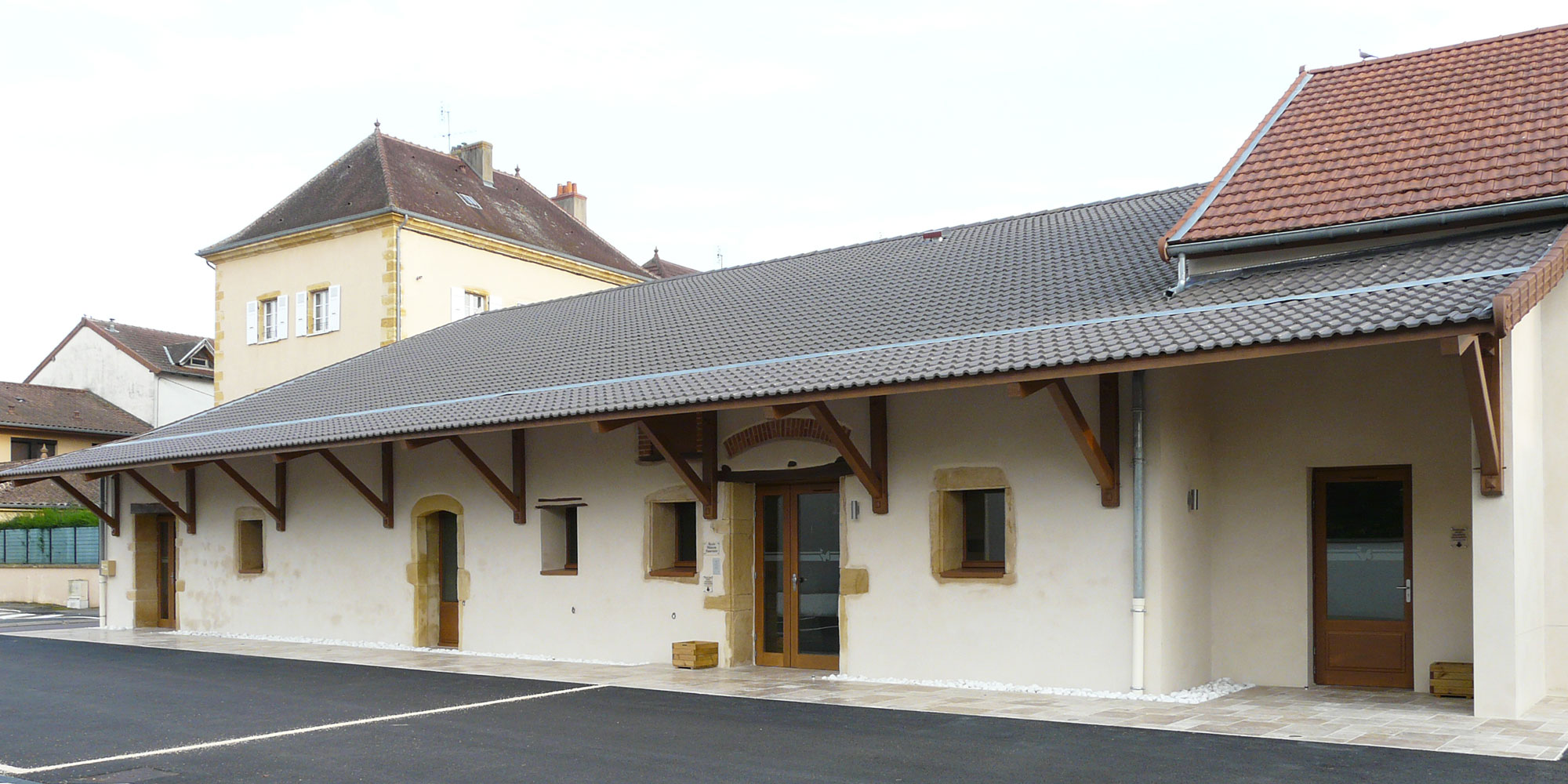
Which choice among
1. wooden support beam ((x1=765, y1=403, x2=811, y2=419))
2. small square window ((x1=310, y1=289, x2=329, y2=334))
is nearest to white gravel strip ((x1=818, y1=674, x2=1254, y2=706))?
wooden support beam ((x1=765, y1=403, x2=811, y2=419))

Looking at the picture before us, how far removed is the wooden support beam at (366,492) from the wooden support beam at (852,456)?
19.5ft

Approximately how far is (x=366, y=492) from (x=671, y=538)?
3957 mm

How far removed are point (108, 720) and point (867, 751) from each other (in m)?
5.43

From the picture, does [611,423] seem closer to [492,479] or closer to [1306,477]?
[492,479]

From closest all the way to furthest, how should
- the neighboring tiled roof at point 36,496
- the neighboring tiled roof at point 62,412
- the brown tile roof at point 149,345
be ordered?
the neighboring tiled roof at point 36,496 → the neighboring tiled roof at point 62,412 → the brown tile roof at point 149,345

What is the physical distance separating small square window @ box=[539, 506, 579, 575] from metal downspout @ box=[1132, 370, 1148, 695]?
5.86 metres

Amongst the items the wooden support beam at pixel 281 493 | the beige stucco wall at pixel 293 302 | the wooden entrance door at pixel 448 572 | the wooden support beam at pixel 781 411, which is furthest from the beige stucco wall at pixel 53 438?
the wooden support beam at pixel 781 411

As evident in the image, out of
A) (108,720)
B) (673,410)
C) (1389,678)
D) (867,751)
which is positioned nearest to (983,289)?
(673,410)

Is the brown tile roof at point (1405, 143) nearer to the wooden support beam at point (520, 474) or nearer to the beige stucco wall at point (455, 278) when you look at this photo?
the wooden support beam at point (520, 474)

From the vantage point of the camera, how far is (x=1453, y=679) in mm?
9039

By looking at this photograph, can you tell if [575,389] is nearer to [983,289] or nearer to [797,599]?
[797,599]

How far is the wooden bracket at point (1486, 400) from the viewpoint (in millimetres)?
7406

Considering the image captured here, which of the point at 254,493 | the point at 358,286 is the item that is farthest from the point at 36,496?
the point at 254,493

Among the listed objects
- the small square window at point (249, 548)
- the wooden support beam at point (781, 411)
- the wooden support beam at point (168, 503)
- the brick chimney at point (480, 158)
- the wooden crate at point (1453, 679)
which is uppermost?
the brick chimney at point (480, 158)
